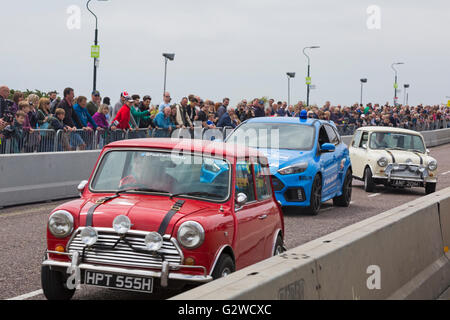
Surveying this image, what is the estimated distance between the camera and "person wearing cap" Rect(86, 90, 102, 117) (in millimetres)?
18750

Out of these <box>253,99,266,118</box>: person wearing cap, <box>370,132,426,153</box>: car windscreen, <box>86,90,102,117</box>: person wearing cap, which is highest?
<box>253,99,266,118</box>: person wearing cap

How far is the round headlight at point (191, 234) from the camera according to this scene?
626 centimetres

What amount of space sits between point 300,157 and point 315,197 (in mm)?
783

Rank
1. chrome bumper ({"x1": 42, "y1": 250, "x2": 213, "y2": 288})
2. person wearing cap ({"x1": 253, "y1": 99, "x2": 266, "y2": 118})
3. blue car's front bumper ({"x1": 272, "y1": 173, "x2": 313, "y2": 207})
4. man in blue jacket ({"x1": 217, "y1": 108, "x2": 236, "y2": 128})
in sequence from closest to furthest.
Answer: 1. chrome bumper ({"x1": 42, "y1": 250, "x2": 213, "y2": 288})
2. blue car's front bumper ({"x1": 272, "y1": 173, "x2": 313, "y2": 207})
3. man in blue jacket ({"x1": 217, "y1": 108, "x2": 236, "y2": 128})
4. person wearing cap ({"x1": 253, "y1": 99, "x2": 266, "y2": 118})

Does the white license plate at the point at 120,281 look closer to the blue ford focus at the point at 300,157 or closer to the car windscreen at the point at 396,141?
the blue ford focus at the point at 300,157

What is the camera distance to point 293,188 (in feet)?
45.5

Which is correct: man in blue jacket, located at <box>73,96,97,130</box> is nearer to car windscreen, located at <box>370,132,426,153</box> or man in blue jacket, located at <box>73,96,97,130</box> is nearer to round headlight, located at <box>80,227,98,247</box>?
car windscreen, located at <box>370,132,426,153</box>

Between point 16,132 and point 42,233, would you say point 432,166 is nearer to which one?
point 16,132

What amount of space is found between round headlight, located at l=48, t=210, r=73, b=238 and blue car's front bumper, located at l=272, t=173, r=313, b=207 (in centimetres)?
752

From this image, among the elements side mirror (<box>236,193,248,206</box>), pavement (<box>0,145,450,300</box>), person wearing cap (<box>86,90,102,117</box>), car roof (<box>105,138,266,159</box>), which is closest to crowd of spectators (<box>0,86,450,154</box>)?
person wearing cap (<box>86,90,102,117</box>)

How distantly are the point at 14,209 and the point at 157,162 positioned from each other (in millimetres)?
7292

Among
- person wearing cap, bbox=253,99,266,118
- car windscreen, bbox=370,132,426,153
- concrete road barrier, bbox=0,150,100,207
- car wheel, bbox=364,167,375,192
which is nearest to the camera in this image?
concrete road barrier, bbox=0,150,100,207

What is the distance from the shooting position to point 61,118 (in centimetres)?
1658

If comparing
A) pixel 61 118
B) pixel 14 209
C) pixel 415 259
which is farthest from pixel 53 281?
pixel 61 118
